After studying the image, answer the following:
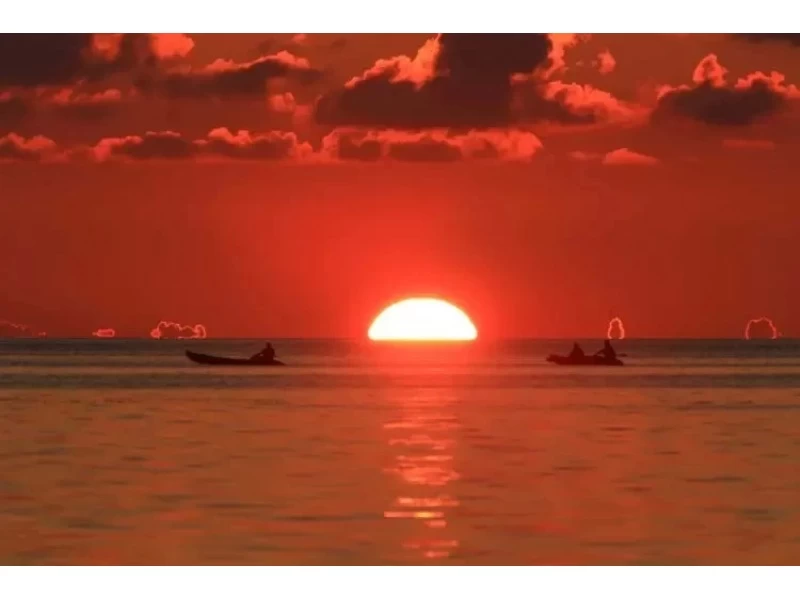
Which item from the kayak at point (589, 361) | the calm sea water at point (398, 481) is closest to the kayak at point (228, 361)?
the kayak at point (589, 361)

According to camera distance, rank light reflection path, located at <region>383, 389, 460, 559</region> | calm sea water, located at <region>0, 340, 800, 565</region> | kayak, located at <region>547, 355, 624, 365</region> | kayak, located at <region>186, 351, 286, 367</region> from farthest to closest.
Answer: kayak, located at <region>547, 355, 624, 365</region>
kayak, located at <region>186, 351, 286, 367</region>
light reflection path, located at <region>383, 389, 460, 559</region>
calm sea water, located at <region>0, 340, 800, 565</region>

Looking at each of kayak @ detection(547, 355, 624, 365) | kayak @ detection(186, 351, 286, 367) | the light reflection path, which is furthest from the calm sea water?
kayak @ detection(547, 355, 624, 365)

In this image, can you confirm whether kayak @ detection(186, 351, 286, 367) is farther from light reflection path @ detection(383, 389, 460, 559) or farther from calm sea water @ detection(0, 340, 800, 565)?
light reflection path @ detection(383, 389, 460, 559)

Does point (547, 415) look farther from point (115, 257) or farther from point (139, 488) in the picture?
point (139, 488)

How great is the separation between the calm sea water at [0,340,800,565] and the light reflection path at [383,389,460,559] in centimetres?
6

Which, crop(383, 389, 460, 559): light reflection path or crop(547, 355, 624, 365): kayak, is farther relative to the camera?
crop(547, 355, 624, 365): kayak

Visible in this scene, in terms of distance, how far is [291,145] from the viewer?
32.1 metres

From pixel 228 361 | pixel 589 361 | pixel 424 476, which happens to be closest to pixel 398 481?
pixel 424 476

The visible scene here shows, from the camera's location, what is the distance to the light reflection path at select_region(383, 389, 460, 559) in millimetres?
21938

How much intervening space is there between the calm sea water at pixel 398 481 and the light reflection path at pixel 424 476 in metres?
0.06

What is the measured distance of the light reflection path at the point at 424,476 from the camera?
21.9 meters

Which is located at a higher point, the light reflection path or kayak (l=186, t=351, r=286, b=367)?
kayak (l=186, t=351, r=286, b=367)

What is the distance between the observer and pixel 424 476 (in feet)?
96.3
